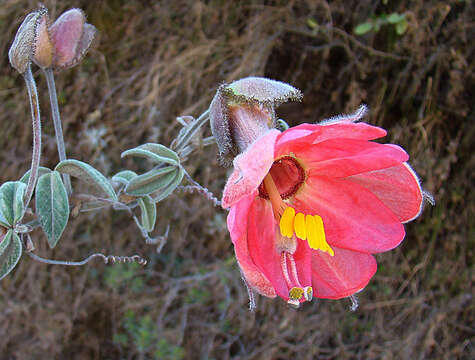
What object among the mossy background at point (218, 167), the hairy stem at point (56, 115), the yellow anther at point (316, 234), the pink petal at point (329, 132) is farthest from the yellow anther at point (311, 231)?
the mossy background at point (218, 167)

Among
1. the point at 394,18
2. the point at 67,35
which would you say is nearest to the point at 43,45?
the point at 67,35

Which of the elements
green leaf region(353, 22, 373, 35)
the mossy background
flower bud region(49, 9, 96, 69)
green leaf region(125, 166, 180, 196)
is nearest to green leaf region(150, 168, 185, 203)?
green leaf region(125, 166, 180, 196)

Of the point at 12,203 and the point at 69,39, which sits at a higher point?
the point at 69,39

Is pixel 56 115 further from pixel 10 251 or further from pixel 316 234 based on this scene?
pixel 316 234

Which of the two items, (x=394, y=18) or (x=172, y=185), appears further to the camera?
(x=394, y=18)

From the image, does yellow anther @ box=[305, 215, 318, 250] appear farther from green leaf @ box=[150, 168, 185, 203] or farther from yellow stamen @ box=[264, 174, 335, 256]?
green leaf @ box=[150, 168, 185, 203]

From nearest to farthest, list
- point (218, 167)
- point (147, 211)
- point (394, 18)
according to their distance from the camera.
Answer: point (147, 211)
point (394, 18)
point (218, 167)

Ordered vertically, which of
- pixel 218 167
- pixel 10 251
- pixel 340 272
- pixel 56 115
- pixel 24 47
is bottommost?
pixel 218 167

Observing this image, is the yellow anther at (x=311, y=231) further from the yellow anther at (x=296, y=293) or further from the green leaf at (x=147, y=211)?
the green leaf at (x=147, y=211)
